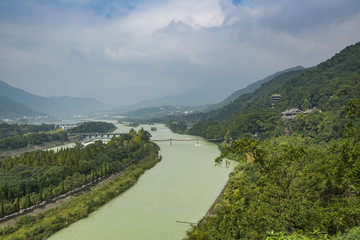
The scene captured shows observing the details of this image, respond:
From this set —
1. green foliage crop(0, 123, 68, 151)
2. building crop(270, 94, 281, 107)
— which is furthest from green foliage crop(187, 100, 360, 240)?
building crop(270, 94, 281, 107)

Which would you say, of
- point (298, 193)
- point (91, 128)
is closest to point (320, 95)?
point (298, 193)

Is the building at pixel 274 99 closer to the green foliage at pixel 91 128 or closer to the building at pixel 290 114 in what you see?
the building at pixel 290 114

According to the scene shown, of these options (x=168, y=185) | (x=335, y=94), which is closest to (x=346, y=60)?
(x=335, y=94)

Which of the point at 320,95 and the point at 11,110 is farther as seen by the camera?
the point at 11,110

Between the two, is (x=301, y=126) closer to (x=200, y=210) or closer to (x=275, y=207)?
(x=200, y=210)

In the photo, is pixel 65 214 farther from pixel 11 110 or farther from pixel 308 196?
pixel 11 110

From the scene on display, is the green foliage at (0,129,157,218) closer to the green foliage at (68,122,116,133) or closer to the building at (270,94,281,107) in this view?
the building at (270,94,281,107)

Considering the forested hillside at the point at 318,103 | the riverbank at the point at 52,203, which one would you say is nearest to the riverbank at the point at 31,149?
the riverbank at the point at 52,203
